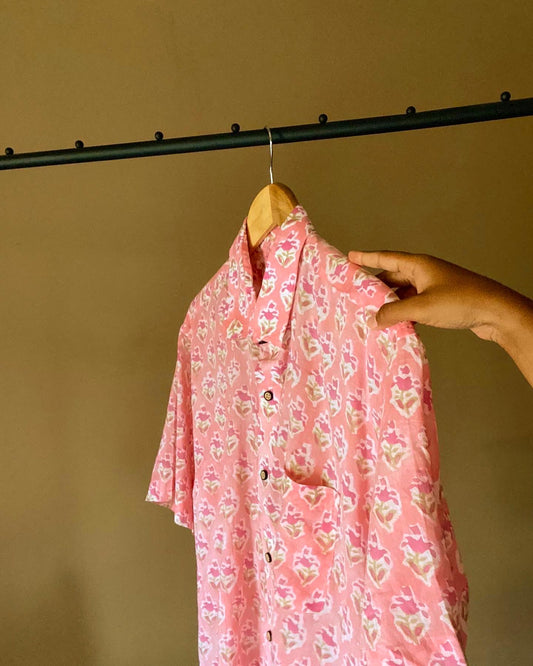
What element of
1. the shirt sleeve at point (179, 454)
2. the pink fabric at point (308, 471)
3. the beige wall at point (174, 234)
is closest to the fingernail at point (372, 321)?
the pink fabric at point (308, 471)

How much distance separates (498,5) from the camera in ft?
4.48

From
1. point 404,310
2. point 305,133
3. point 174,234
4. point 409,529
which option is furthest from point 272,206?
point 174,234

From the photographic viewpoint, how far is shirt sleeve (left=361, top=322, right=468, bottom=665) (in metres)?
0.60

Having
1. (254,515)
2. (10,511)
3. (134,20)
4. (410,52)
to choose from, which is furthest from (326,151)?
(10,511)

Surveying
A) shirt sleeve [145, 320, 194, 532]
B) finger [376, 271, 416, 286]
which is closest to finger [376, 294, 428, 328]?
finger [376, 271, 416, 286]

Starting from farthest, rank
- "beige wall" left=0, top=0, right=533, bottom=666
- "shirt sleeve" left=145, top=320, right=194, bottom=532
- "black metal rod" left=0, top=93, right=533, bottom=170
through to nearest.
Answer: "beige wall" left=0, top=0, right=533, bottom=666, "shirt sleeve" left=145, top=320, right=194, bottom=532, "black metal rod" left=0, top=93, right=533, bottom=170

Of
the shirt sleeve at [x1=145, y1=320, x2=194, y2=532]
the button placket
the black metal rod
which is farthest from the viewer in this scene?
the shirt sleeve at [x1=145, y1=320, x2=194, y2=532]

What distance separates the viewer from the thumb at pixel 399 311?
594 millimetres

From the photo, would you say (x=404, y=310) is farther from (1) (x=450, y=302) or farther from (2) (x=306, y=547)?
(2) (x=306, y=547)

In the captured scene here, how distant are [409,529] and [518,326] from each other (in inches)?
9.4

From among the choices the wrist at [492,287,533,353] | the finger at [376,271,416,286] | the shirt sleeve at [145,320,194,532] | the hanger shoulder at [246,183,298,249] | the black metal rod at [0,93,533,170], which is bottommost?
the shirt sleeve at [145,320,194,532]

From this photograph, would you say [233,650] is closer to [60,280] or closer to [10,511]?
A: [10,511]

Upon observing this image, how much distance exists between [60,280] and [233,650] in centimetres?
101

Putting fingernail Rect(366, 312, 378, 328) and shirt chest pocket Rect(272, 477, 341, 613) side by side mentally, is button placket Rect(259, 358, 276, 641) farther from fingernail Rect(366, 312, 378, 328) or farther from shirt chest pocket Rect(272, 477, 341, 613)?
fingernail Rect(366, 312, 378, 328)
